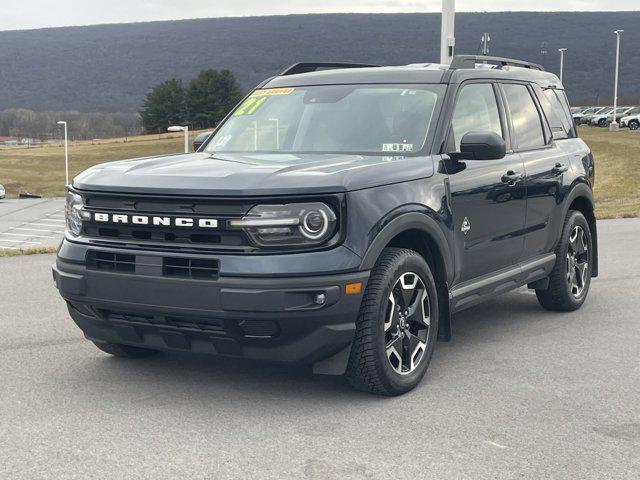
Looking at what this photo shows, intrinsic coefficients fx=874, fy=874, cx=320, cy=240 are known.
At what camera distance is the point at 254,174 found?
4.43 m

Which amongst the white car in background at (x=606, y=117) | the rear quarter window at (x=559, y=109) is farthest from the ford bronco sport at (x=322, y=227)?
the white car in background at (x=606, y=117)

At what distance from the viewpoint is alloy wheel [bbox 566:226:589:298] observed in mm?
7113

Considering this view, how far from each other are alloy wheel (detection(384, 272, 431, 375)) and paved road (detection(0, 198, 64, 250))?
45.3 meters

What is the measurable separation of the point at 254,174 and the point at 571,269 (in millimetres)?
3672

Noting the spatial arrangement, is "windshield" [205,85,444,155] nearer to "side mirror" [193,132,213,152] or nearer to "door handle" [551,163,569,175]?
"side mirror" [193,132,213,152]

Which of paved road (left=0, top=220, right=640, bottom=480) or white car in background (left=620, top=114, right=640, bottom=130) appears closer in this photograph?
paved road (left=0, top=220, right=640, bottom=480)

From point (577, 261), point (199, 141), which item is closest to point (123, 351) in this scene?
point (199, 141)

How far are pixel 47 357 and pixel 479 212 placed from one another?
2.90 meters

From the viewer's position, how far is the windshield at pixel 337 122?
17.7ft

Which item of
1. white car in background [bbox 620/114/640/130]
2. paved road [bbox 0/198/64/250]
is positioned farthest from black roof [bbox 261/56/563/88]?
white car in background [bbox 620/114/640/130]

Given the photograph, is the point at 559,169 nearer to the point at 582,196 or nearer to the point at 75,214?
the point at 582,196

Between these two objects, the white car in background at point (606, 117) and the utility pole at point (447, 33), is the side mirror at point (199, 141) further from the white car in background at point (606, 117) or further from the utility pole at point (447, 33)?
the white car in background at point (606, 117)

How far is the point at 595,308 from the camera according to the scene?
24.0 feet

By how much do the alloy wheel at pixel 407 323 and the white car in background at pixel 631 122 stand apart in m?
68.7
